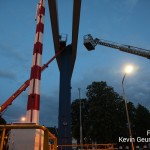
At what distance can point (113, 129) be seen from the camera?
42.4 m

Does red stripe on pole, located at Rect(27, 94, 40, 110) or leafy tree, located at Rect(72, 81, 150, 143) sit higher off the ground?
leafy tree, located at Rect(72, 81, 150, 143)

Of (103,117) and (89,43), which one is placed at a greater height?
(89,43)

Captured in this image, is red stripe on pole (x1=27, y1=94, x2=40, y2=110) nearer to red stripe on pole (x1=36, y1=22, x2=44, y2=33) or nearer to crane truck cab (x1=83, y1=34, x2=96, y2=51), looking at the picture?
red stripe on pole (x1=36, y1=22, x2=44, y2=33)

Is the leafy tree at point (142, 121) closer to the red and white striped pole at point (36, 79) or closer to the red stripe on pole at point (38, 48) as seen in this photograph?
the red and white striped pole at point (36, 79)

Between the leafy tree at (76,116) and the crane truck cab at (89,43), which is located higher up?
the crane truck cab at (89,43)

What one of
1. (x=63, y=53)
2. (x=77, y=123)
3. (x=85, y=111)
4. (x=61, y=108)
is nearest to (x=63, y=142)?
(x=61, y=108)

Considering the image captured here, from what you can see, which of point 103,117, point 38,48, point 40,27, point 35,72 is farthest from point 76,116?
point 35,72

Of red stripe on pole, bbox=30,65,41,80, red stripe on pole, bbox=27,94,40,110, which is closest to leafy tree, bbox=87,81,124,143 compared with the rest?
red stripe on pole, bbox=30,65,41,80

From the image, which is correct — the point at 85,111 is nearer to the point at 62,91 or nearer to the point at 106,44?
the point at 106,44

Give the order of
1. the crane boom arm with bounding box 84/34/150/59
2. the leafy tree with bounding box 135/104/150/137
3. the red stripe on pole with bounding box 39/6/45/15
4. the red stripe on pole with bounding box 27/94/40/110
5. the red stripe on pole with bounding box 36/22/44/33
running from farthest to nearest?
1. the leafy tree with bounding box 135/104/150/137
2. the crane boom arm with bounding box 84/34/150/59
3. the red stripe on pole with bounding box 39/6/45/15
4. the red stripe on pole with bounding box 36/22/44/33
5. the red stripe on pole with bounding box 27/94/40/110

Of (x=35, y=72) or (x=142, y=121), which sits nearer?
(x=35, y=72)

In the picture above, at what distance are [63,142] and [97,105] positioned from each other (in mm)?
23656

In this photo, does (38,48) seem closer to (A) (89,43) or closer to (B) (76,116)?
(A) (89,43)

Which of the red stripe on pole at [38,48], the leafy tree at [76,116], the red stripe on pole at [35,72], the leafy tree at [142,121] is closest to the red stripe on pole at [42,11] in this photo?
the red stripe on pole at [38,48]
